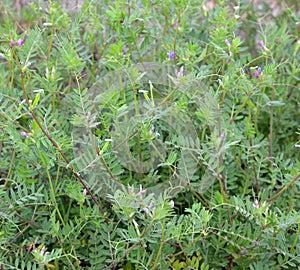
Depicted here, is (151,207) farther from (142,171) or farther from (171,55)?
(171,55)

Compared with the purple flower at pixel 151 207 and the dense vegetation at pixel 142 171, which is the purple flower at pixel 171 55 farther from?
the purple flower at pixel 151 207

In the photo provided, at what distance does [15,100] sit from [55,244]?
477mm

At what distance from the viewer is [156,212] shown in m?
1.49

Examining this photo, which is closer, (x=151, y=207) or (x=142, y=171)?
(x=151, y=207)

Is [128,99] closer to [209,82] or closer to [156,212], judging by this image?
[209,82]

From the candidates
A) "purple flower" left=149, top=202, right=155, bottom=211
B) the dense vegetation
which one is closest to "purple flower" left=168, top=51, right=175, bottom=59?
the dense vegetation

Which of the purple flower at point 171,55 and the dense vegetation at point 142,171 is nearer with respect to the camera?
the dense vegetation at point 142,171

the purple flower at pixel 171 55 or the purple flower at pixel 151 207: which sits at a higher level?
the purple flower at pixel 171 55

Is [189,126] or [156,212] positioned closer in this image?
[156,212]

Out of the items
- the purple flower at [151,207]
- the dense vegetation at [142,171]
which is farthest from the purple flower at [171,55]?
the purple flower at [151,207]

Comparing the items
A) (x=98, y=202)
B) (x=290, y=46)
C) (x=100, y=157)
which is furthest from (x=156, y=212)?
(x=290, y=46)

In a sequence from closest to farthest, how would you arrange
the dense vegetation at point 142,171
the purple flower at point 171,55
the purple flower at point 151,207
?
the purple flower at point 151,207, the dense vegetation at point 142,171, the purple flower at point 171,55

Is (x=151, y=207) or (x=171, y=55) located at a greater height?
(x=171, y=55)

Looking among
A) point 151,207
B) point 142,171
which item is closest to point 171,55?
point 142,171
